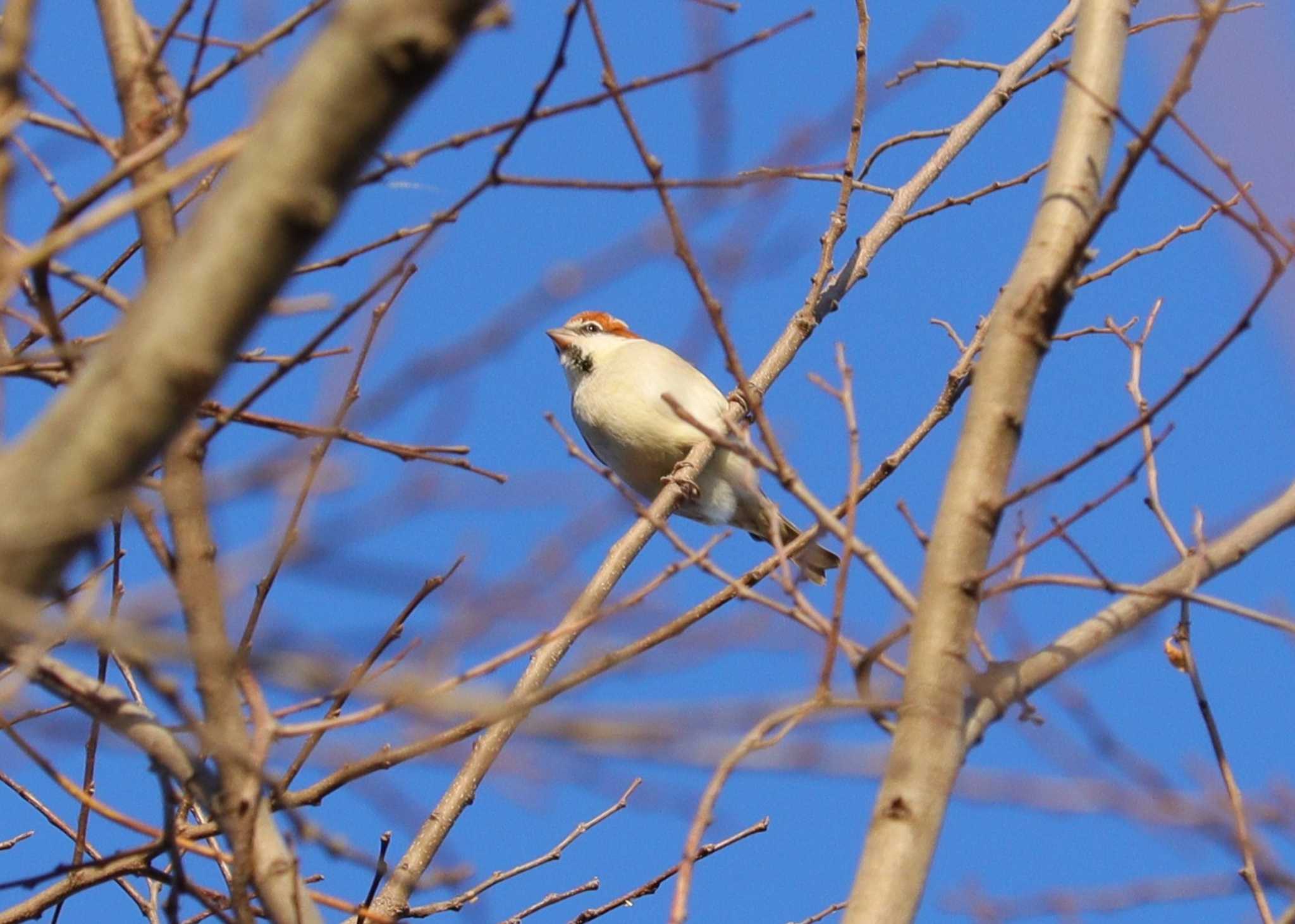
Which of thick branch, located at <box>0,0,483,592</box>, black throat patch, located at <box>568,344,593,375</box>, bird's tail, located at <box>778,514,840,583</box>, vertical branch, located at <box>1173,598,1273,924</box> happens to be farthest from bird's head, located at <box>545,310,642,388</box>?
thick branch, located at <box>0,0,483,592</box>

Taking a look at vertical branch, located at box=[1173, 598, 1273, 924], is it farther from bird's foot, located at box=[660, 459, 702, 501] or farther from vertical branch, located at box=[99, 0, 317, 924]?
bird's foot, located at box=[660, 459, 702, 501]

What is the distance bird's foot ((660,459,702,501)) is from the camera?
5.71 m

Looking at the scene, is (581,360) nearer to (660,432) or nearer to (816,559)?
(660,432)

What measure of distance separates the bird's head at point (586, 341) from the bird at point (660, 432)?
6 centimetres

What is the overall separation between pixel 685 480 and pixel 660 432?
91cm

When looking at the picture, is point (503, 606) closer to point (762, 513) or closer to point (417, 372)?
point (417, 372)

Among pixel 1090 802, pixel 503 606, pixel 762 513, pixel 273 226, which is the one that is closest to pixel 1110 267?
pixel 762 513

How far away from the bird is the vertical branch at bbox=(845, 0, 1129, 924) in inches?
153

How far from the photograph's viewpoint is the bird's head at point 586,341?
7527 mm

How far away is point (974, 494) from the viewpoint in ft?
7.68

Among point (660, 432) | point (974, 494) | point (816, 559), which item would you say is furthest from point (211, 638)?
point (816, 559)

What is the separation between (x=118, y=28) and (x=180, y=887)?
143 centimetres

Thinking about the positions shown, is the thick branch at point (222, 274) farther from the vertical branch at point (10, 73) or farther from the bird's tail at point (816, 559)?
the bird's tail at point (816, 559)

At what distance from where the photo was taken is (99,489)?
5.25 feet
